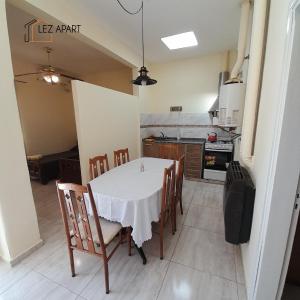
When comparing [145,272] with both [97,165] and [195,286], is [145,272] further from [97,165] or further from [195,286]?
[97,165]

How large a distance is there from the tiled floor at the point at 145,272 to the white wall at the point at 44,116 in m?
2.98

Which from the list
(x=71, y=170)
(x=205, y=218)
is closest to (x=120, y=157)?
(x=71, y=170)

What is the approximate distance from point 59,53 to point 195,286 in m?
4.40

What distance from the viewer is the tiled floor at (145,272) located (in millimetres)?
1394

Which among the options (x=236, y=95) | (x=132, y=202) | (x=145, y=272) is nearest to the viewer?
(x=132, y=202)

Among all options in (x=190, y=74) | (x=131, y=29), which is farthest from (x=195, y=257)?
(x=190, y=74)

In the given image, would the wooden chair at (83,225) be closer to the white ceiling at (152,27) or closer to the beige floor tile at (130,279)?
the beige floor tile at (130,279)

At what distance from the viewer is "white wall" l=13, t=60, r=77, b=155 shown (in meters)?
4.02

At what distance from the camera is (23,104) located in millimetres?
3990

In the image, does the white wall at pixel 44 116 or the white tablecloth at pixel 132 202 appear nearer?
the white tablecloth at pixel 132 202

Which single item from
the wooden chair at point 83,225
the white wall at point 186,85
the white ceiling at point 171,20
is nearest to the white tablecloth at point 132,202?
the wooden chair at point 83,225

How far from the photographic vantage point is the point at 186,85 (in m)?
4.04

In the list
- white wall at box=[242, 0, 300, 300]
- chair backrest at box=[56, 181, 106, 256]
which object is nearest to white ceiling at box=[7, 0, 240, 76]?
white wall at box=[242, 0, 300, 300]
